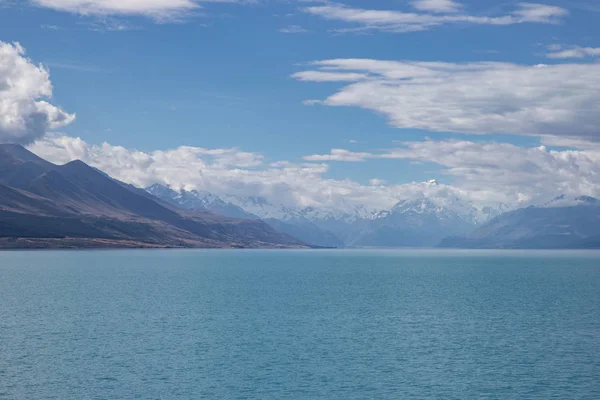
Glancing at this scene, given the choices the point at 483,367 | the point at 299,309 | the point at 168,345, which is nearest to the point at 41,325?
the point at 168,345

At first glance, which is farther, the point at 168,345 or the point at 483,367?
the point at 168,345

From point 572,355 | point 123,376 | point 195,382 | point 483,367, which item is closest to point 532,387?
point 483,367

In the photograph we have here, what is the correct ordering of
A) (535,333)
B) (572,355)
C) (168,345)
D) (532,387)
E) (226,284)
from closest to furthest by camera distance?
(532,387)
(572,355)
(168,345)
(535,333)
(226,284)

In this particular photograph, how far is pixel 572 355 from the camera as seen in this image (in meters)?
81.1

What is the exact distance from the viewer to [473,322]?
111 metres

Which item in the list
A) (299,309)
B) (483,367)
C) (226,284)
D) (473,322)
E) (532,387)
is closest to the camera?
(532,387)

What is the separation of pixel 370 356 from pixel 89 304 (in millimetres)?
69777

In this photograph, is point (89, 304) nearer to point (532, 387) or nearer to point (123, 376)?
point (123, 376)

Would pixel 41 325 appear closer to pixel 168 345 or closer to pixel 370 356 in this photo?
pixel 168 345

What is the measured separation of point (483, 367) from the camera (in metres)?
75.7

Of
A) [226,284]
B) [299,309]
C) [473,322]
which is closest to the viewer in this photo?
[473,322]

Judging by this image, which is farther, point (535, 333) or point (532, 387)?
point (535, 333)

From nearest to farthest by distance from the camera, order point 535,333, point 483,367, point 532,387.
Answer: point 532,387
point 483,367
point 535,333

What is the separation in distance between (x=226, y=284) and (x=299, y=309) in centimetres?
6535
